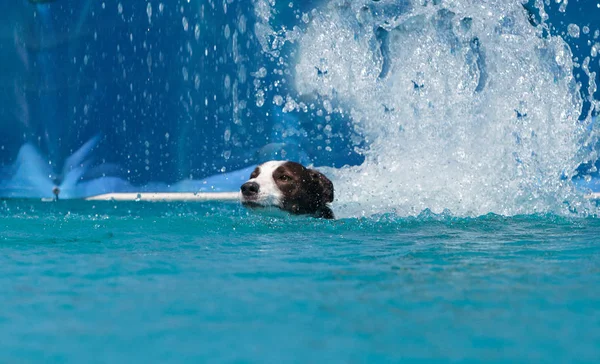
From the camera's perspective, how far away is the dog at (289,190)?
466cm

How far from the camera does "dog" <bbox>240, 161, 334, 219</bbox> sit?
466 centimetres

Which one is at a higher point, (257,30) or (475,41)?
(257,30)

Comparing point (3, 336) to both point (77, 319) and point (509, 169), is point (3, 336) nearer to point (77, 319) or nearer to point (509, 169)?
point (77, 319)

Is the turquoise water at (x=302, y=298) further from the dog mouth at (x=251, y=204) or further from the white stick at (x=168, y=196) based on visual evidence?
the white stick at (x=168, y=196)

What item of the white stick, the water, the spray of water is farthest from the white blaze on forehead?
the white stick

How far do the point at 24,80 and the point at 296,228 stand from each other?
939cm

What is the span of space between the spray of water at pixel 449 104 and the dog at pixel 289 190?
56 cm

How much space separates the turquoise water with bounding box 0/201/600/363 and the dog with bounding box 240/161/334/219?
108cm

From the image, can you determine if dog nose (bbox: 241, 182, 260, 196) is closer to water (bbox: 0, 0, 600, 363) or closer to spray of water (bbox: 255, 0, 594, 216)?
water (bbox: 0, 0, 600, 363)

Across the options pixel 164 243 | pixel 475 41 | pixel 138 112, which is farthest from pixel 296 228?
pixel 138 112

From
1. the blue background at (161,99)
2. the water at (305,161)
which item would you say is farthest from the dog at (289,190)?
the blue background at (161,99)

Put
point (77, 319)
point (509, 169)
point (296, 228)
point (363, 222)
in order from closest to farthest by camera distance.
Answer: point (77, 319), point (296, 228), point (363, 222), point (509, 169)

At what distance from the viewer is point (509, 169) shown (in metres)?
6.11

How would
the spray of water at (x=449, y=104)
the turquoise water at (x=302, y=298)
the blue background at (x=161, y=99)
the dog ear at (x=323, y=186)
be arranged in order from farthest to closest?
the blue background at (x=161, y=99) < the spray of water at (x=449, y=104) < the dog ear at (x=323, y=186) < the turquoise water at (x=302, y=298)
